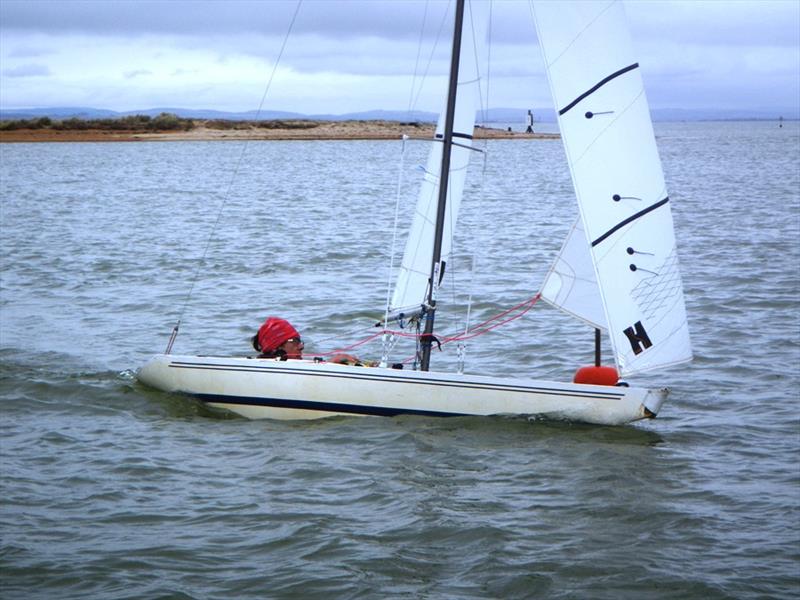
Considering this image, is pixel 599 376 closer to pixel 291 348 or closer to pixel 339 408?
pixel 339 408

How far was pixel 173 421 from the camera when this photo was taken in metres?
11.5

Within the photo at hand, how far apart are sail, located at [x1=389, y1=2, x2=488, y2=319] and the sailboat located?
0.05 ft

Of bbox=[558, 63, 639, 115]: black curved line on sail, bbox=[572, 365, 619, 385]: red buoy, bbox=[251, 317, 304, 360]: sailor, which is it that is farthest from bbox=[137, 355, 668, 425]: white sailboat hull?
bbox=[558, 63, 639, 115]: black curved line on sail

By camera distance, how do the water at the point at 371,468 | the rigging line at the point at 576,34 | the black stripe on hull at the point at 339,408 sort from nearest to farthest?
the water at the point at 371,468
the rigging line at the point at 576,34
the black stripe on hull at the point at 339,408

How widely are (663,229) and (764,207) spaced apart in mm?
25802

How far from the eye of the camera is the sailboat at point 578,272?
416 inches

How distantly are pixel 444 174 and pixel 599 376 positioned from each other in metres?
2.47

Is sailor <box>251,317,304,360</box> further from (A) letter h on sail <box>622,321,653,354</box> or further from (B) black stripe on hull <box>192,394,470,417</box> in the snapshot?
(A) letter h on sail <box>622,321,653,354</box>

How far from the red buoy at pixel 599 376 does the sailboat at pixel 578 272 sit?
0.03 metres

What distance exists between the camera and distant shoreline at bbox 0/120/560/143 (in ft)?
315

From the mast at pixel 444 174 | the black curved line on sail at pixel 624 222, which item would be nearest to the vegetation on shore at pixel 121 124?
the mast at pixel 444 174

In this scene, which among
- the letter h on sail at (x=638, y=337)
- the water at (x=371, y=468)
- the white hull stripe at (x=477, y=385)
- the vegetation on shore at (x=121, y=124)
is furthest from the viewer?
the vegetation on shore at (x=121, y=124)

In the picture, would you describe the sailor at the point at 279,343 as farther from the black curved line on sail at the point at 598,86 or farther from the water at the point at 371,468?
the black curved line on sail at the point at 598,86

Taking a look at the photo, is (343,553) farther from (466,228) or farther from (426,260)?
(466,228)
